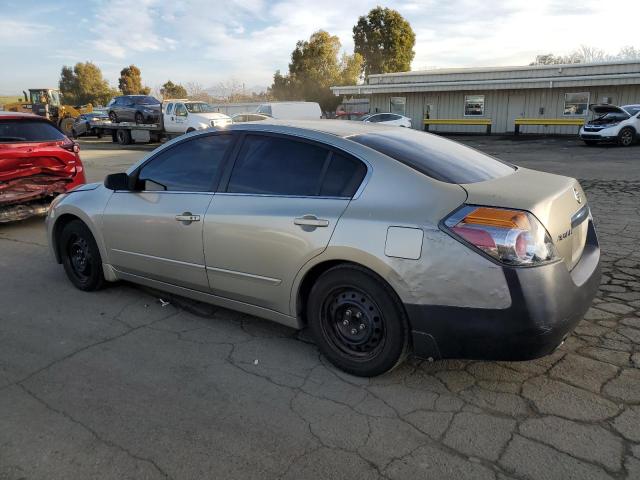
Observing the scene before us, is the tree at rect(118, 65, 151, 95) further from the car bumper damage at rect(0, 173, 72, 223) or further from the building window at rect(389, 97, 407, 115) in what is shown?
the car bumper damage at rect(0, 173, 72, 223)

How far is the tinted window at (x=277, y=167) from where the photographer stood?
3.25m

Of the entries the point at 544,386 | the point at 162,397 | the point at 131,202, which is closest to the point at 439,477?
the point at 544,386

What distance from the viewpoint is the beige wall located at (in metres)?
27.8

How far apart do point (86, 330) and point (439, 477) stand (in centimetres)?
289

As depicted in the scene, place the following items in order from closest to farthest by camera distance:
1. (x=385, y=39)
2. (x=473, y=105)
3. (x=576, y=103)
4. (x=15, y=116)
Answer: (x=15, y=116), (x=576, y=103), (x=473, y=105), (x=385, y=39)

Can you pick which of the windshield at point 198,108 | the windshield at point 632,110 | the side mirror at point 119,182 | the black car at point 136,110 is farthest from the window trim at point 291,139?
the black car at point 136,110

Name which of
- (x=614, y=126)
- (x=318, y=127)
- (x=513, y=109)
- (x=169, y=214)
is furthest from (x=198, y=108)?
(x=318, y=127)

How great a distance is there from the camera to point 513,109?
30.8m

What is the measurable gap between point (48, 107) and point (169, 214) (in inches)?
1442

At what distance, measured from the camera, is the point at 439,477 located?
88.5 inches

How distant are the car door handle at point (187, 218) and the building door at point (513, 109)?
30.7 meters

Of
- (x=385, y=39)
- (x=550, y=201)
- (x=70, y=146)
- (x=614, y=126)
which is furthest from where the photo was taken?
(x=385, y=39)

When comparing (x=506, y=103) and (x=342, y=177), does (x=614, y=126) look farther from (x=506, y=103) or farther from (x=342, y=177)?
(x=342, y=177)

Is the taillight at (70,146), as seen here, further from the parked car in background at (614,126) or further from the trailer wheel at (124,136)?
the trailer wheel at (124,136)
